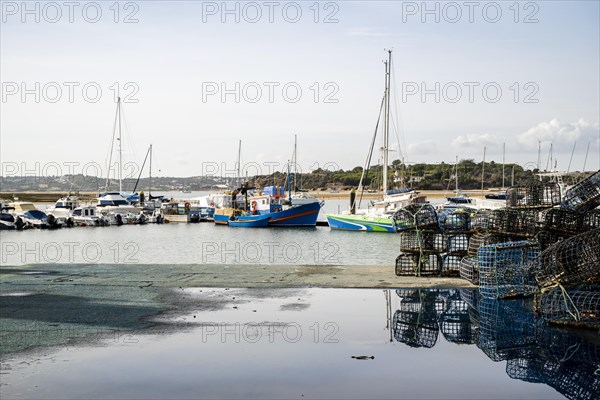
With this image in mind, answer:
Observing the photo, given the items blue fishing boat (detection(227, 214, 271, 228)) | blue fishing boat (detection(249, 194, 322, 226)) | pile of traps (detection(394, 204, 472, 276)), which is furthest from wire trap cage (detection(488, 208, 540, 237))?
blue fishing boat (detection(227, 214, 271, 228))

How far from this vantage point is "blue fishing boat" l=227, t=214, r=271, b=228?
55.3m

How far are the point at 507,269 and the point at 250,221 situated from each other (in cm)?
4458

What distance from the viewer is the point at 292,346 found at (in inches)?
346

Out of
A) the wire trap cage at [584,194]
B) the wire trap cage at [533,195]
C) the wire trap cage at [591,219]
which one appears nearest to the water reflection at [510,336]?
the wire trap cage at [591,219]

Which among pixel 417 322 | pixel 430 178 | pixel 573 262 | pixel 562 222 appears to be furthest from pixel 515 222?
pixel 430 178

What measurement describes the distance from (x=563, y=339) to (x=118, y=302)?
22.2ft

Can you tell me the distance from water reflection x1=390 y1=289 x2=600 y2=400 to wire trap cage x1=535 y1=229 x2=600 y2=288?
2.09 ft

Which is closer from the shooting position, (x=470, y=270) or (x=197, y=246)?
(x=470, y=270)

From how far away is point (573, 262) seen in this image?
9750mm

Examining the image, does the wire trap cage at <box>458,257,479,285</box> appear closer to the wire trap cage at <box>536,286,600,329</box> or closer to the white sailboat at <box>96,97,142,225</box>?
the wire trap cage at <box>536,286,600,329</box>

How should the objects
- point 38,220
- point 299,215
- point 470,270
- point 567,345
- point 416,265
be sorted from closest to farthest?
point 567,345 → point 470,270 → point 416,265 → point 299,215 → point 38,220

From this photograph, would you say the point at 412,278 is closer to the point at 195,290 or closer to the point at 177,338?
the point at 195,290

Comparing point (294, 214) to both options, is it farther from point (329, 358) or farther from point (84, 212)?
point (329, 358)

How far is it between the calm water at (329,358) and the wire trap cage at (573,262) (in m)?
0.69
